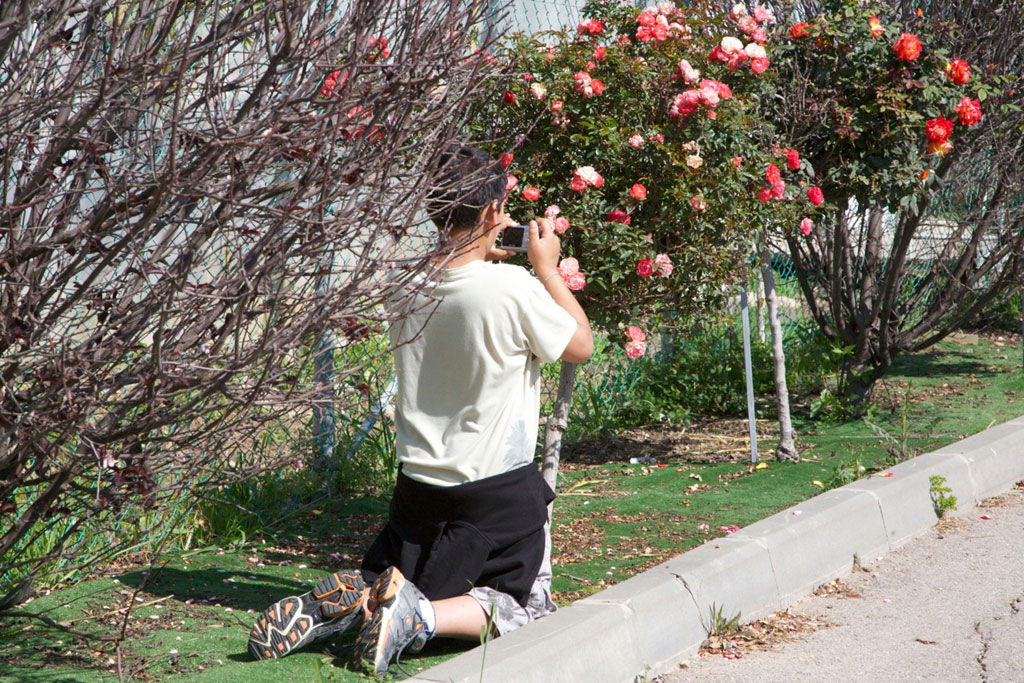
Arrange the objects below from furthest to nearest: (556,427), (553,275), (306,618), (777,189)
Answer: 1. (777,189)
2. (556,427)
3. (553,275)
4. (306,618)

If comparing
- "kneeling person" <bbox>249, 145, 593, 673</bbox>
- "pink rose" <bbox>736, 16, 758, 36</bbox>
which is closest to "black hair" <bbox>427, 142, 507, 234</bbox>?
"kneeling person" <bbox>249, 145, 593, 673</bbox>

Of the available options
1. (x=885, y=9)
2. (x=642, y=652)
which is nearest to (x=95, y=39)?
(x=642, y=652)

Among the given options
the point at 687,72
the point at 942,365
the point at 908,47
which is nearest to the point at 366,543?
the point at 687,72

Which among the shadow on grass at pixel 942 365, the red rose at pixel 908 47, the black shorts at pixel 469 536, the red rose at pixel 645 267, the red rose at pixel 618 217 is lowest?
the shadow on grass at pixel 942 365

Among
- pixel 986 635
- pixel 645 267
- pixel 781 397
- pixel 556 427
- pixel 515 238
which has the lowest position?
pixel 986 635

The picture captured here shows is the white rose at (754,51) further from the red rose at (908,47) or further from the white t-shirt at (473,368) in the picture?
the white t-shirt at (473,368)

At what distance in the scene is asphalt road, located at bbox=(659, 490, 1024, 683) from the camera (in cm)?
355

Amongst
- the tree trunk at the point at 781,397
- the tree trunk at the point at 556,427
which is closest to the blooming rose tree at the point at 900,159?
the tree trunk at the point at 781,397

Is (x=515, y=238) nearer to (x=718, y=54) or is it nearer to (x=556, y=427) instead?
(x=556, y=427)

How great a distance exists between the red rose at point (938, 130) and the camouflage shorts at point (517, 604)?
10.3 feet

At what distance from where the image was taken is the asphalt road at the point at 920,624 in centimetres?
355

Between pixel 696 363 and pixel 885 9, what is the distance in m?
2.79

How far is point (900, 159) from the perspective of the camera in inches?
225

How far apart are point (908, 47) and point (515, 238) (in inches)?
114
